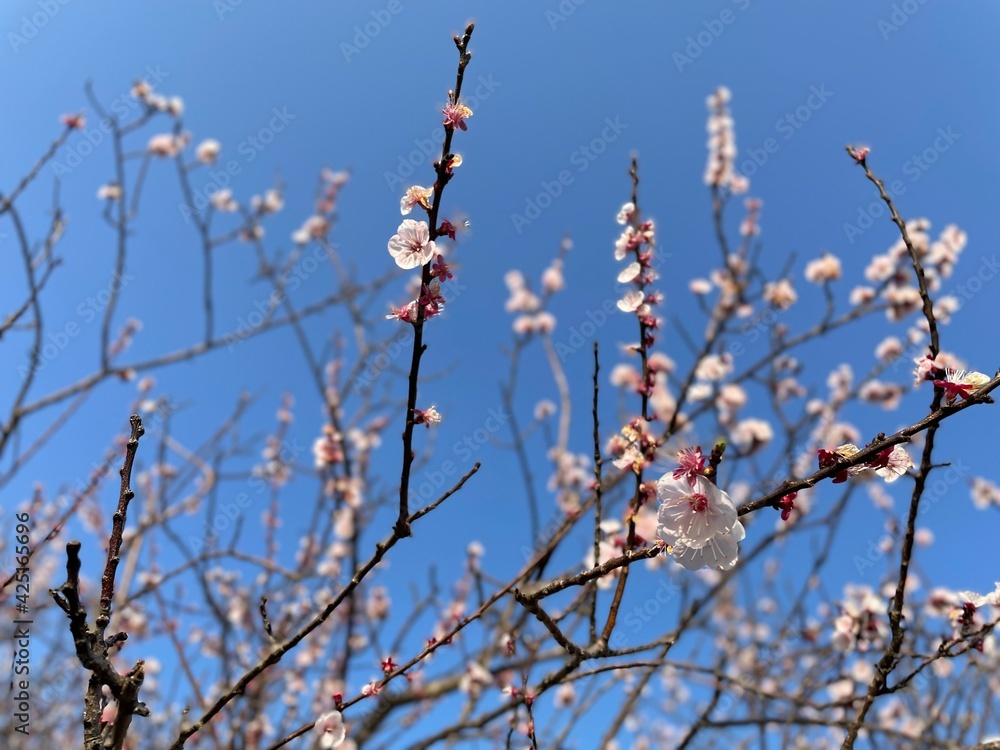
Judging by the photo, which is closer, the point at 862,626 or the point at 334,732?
the point at 334,732

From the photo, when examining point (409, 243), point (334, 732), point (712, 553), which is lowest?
point (334, 732)

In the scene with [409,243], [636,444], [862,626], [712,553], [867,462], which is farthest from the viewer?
[862,626]

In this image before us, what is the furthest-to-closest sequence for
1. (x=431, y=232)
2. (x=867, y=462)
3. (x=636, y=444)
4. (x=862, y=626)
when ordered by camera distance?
1. (x=862, y=626)
2. (x=636, y=444)
3. (x=431, y=232)
4. (x=867, y=462)

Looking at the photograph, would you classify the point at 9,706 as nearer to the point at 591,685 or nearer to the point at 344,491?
the point at 344,491

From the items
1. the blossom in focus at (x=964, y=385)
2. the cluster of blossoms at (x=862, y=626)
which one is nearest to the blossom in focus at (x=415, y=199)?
the blossom in focus at (x=964, y=385)

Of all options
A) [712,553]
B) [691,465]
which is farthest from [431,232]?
[712,553]

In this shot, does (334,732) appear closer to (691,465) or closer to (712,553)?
(712,553)

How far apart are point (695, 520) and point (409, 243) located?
0.99 m

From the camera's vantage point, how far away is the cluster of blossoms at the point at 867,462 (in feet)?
3.58

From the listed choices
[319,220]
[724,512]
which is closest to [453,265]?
[724,512]

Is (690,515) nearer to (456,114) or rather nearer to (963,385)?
(963,385)

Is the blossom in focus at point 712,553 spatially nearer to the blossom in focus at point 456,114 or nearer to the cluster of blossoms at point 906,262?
the blossom in focus at point 456,114

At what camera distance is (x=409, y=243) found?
5.03 feet

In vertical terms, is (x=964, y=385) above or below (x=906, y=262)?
below
